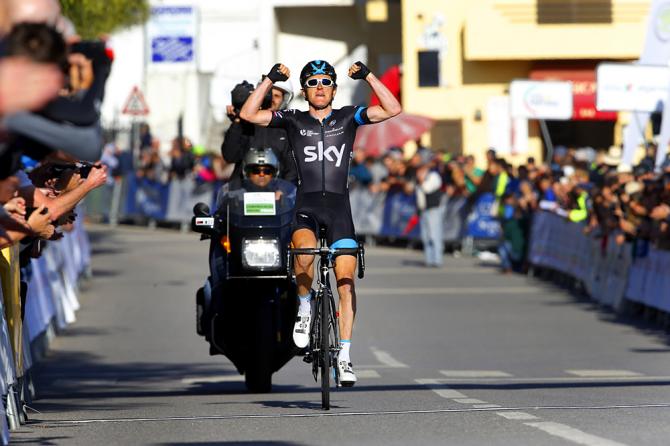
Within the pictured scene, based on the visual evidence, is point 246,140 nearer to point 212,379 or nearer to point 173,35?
point 212,379

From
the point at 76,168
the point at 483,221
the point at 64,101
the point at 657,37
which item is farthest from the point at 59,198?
the point at 483,221

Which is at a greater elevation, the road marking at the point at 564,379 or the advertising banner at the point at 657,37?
the advertising banner at the point at 657,37

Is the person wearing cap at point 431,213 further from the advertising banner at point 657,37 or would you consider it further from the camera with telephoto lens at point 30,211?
the camera with telephoto lens at point 30,211

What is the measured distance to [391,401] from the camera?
41.4 feet

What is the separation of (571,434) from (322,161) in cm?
319

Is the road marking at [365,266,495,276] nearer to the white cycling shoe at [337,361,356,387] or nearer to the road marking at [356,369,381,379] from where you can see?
the road marking at [356,369,381,379]

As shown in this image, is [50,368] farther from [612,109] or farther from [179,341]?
[612,109]

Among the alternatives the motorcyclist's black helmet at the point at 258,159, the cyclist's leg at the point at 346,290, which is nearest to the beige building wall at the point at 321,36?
the motorcyclist's black helmet at the point at 258,159

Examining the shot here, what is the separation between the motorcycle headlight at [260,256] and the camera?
13.4 m

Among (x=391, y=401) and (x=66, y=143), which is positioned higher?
(x=66, y=143)

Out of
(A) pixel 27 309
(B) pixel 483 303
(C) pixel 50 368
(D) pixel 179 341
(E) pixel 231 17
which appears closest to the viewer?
(A) pixel 27 309

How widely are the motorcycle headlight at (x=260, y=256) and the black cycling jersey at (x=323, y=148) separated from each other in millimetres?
923

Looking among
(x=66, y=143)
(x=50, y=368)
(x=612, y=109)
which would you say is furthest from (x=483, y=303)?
(x=66, y=143)

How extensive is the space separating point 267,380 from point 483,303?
11076 mm
